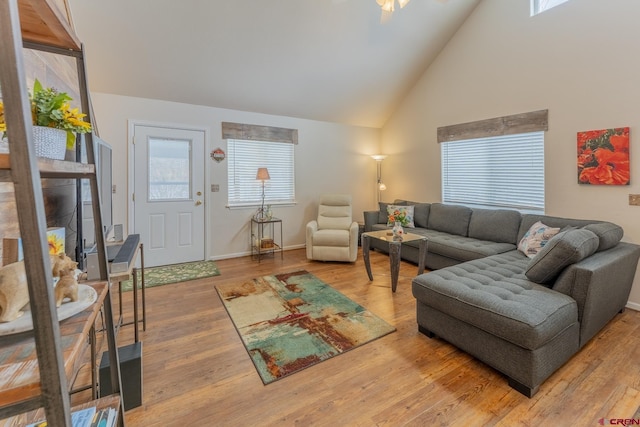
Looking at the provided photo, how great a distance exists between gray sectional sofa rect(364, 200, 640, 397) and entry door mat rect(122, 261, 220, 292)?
9.12 feet

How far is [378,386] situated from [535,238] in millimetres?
2437

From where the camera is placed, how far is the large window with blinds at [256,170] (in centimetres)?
456

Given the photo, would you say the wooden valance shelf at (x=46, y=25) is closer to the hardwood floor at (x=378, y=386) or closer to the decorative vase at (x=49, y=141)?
the decorative vase at (x=49, y=141)

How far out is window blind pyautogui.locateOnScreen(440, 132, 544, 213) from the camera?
359 centimetres

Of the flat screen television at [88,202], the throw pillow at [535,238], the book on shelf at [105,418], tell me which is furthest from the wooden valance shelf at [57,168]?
the throw pillow at [535,238]

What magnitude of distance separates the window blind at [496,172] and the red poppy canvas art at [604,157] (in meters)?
0.44

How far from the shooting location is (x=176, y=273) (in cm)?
380

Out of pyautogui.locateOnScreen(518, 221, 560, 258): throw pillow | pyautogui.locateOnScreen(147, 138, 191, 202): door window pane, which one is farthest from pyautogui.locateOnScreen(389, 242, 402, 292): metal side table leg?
pyautogui.locateOnScreen(147, 138, 191, 202): door window pane

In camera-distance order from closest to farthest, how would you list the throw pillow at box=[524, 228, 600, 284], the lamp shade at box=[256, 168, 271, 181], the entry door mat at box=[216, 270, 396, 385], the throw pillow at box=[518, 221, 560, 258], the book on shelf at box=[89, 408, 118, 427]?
the book on shelf at box=[89, 408, 118, 427], the throw pillow at box=[524, 228, 600, 284], the entry door mat at box=[216, 270, 396, 385], the throw pillow at box=[518, 221, 560, 258], the lamp shade at box=[256, 168, 271, 181]

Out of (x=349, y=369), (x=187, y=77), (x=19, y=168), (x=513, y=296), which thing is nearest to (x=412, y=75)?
(x=187, y=77)

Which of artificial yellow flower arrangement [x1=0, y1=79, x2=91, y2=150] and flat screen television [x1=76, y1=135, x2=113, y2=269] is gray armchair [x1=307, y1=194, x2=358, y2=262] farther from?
artificial yellow flower arrangement [x1=0, y1=79, x2=91, y2=150]

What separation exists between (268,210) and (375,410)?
352 centimetres

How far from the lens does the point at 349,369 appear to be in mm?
1928

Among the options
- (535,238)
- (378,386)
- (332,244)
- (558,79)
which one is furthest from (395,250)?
(558,79)
